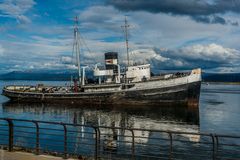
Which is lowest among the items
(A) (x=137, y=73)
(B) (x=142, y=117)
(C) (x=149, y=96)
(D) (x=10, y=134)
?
(B) (x=142, y=117)

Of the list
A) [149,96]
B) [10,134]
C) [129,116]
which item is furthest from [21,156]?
[149,96]

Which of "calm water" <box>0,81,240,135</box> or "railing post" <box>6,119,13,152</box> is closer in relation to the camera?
"railing post" <box>6,119,13,152</box>

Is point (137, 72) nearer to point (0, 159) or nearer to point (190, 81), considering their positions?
point (190, 81)

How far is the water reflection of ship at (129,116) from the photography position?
40906 millimetres

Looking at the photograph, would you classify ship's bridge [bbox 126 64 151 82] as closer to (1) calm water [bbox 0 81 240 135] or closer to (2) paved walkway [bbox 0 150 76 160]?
(1) calm water [bbox 0 81 240 135]

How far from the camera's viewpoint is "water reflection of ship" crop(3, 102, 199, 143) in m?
40.9

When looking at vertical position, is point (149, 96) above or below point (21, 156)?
below

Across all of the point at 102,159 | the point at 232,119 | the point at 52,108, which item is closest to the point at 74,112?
the point at 52,108

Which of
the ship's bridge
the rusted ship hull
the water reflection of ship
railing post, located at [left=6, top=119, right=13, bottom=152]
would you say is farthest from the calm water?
railing post, located at [left=6, top=119, right=13, bottom=152]

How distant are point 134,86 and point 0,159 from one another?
162ft

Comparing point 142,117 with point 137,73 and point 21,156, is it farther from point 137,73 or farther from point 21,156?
point 21,156

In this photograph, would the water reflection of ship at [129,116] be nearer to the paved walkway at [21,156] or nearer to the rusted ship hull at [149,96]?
the rusted ship hull at [149,96]

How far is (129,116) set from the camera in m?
48.5

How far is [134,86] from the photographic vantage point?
196 feet
